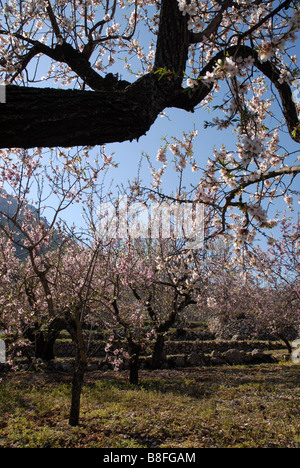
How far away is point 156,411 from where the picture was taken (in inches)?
226

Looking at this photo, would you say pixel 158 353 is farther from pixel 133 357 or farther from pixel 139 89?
pixel 139 89

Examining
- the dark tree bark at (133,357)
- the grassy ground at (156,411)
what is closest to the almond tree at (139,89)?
the grassy ground at (156,411)

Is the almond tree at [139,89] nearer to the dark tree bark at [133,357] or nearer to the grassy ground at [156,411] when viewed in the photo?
the grassy ground at [156,411]

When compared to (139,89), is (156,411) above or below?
below

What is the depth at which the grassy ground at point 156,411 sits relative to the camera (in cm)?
436

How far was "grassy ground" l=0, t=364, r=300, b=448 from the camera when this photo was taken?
4.36m

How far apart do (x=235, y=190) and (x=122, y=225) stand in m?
6.14

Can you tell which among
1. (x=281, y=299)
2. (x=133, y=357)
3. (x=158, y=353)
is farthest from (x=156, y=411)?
(x=281, y=299)

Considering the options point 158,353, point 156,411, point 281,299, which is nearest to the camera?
point 156,411

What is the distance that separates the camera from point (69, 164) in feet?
16.9

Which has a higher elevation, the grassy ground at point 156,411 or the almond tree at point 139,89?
the almond tree at point 139,89

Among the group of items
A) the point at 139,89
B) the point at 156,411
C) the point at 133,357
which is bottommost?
the point at 156,411
